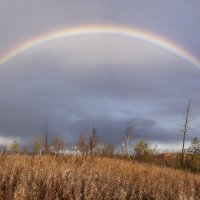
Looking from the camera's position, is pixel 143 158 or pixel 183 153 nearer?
pixel 143 158

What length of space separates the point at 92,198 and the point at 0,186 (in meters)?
2.72

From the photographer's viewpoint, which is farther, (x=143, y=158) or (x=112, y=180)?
(x=143, y=158)

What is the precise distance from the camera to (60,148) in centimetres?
2053

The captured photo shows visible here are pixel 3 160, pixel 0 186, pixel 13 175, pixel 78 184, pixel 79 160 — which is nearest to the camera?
pixel 78 184

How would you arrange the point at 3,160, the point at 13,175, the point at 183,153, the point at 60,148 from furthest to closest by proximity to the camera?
1. the point at 183,153
2. the point at 60,148
3. the point at 3,160
4. the point at 13,175

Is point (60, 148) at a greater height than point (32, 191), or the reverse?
point (60, 148)

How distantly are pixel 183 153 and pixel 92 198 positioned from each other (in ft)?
115

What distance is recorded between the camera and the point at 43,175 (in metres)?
11.7

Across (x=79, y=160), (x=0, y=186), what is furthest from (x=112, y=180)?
(x=79, y=160)

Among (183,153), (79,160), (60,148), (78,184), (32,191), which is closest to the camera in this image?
(32,191)

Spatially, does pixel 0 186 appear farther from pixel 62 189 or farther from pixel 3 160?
pixel 3 160

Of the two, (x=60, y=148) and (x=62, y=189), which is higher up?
(x=60, y=148)

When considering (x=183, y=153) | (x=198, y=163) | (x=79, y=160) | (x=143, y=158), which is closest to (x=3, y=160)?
(x=79, y=160)

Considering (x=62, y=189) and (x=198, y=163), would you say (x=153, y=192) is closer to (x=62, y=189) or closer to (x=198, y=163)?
(x=62, y=189)
